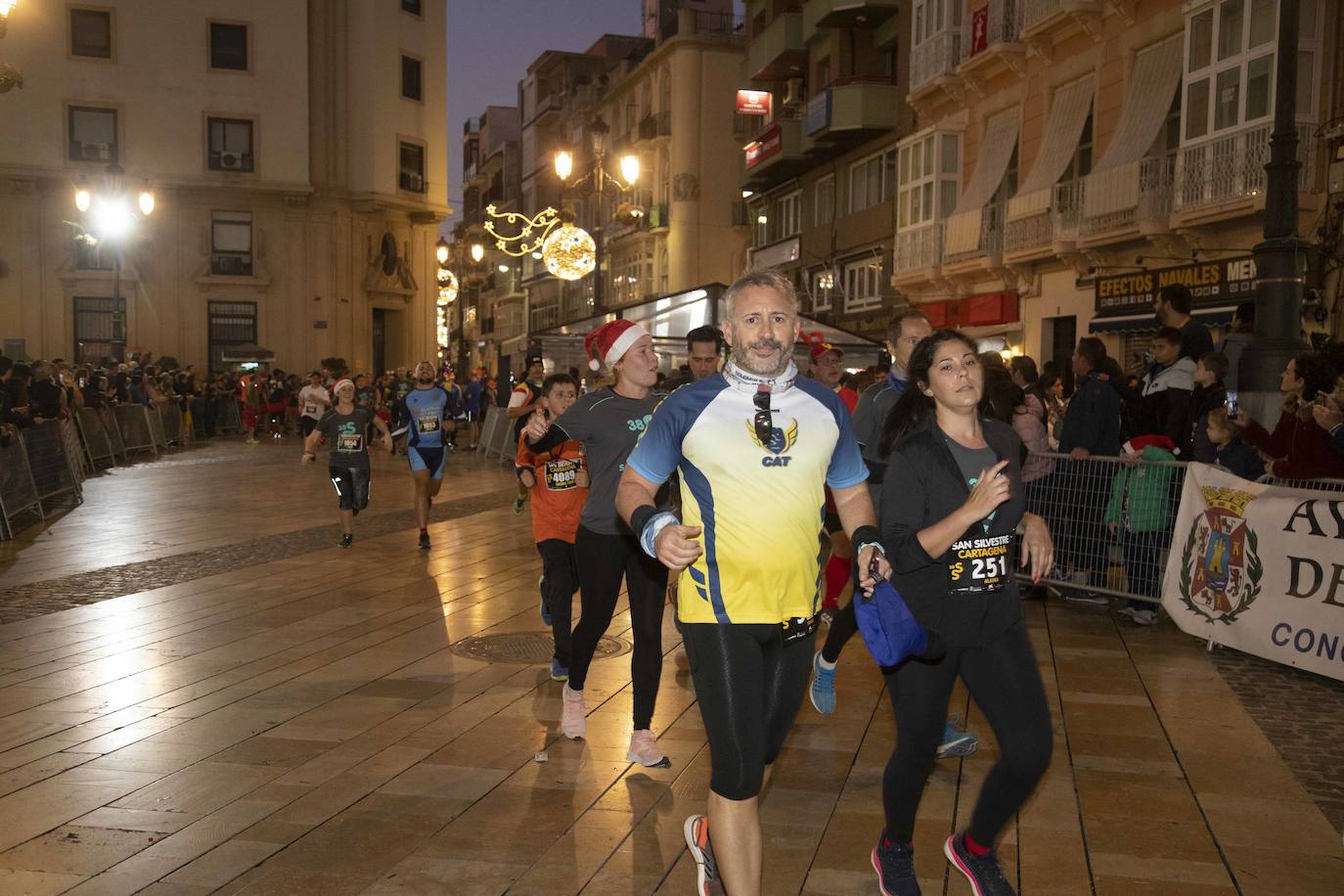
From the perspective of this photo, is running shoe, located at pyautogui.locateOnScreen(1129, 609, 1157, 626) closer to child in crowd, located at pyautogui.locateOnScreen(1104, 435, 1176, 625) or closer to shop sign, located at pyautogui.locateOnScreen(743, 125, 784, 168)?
child in crowd, located at pyautogui.locateOnScreen(1104, 435, 1176, 625)

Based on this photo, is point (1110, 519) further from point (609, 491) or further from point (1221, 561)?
point (609, 491)

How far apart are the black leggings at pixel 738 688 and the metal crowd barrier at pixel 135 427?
23522mm

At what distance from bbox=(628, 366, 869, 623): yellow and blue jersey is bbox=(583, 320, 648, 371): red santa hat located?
2.05m

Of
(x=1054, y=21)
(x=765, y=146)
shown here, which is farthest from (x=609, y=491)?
(x=765, y=146)

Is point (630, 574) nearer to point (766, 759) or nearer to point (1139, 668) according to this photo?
point (766, 759)

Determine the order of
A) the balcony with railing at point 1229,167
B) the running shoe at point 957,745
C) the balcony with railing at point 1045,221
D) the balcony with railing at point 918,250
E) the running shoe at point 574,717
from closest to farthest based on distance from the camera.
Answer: the running shoe at point 957,745 < the running shoe at point 574,717 < the balcony with railing at point 1229,167 < the balcony with railing at point 1045,221 < the balcony with railing at point 918,250

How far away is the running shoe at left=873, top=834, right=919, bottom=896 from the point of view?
4.18m

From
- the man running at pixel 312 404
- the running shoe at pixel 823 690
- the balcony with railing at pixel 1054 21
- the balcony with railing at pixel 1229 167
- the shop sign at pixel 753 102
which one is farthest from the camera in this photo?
the shop sign at pixel 753 102

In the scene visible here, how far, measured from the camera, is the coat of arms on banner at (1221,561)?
803 centimetres

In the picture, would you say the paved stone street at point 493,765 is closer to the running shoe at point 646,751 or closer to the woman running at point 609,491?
the running shoe at point 646,751

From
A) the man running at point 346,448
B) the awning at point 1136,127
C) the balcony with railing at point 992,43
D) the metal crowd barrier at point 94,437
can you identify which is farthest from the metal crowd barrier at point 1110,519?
the metal crowd barrier at point 94,437

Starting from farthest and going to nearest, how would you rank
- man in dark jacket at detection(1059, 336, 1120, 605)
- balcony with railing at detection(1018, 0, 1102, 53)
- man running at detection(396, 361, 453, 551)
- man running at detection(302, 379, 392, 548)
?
1. balcony with railing at detection(1018, 0, 1102, 53)
2. man running at detection(302, 379, 392, 548)
3. man running at detection(396, 361, 453, 551)
4. man in dark jacket at detection(1059, 336, 1120, 605)

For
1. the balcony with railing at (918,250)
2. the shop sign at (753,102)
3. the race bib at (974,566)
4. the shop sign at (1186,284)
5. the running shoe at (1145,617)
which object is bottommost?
the running shoe at (1145,617)

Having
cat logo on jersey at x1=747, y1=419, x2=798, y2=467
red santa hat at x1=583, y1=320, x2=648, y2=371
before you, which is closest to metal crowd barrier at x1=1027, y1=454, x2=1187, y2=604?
red santa hat at x1=583, y1=320, x2=648, y2=371
